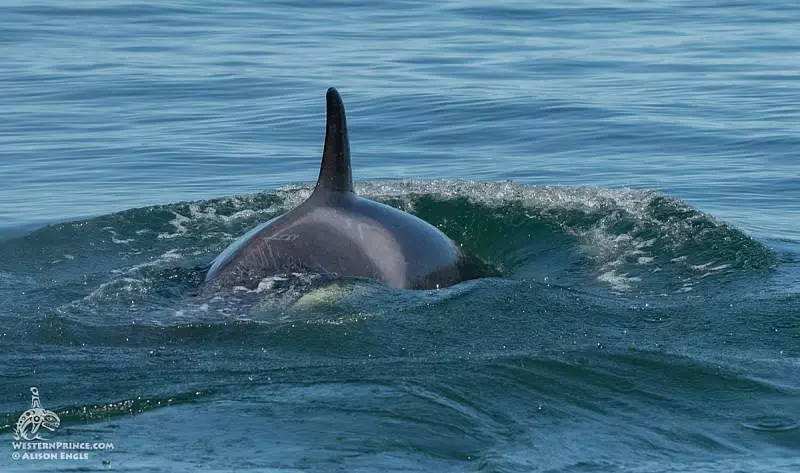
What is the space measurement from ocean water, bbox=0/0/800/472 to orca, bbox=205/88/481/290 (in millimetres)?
218

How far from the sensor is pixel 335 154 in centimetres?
1095

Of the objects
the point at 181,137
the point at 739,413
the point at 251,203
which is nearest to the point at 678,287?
the point at 739,413

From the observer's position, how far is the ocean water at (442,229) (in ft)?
25.2

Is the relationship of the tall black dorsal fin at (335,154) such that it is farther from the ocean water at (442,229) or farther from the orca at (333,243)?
the ocean water at (442,229)

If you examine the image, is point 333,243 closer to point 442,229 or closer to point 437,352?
point 437,352

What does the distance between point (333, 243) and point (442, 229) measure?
3.47m

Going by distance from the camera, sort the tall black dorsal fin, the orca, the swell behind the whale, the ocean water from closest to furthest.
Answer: the swell behind the whale → the ocean water → the orca → the tall black dorsal fin

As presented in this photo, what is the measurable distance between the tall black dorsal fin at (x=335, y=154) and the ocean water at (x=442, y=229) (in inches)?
33.2

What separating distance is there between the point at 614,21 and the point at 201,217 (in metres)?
22.6

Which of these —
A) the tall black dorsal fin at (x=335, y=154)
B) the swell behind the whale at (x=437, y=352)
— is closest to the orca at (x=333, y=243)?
the tall black dorsal fin at (x=335, y=154)

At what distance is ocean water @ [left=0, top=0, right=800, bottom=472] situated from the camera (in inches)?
303

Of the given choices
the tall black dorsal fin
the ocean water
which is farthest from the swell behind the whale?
the tall black dorsal fin

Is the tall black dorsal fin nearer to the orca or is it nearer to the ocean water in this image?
the orca

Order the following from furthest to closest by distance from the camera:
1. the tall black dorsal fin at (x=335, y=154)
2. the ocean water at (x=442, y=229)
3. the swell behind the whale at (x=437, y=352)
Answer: the tall black dorsal fin at (x=335, y=154) < the ocean water at (x=442, y=229) < the swell behind the whale at (x=437, y=352)
